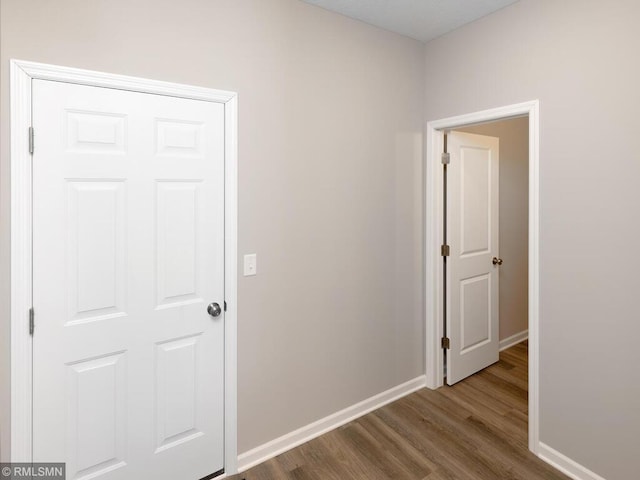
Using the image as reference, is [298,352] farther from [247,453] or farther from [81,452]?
[81,452]

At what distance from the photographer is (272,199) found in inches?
81.0

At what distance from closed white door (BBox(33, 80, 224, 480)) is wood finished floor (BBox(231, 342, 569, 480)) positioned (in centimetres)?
57

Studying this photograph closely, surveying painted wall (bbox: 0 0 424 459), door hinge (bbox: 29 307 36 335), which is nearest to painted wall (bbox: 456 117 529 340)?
painted wall (bbox: 0 0 424 459)

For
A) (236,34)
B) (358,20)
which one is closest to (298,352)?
(236,34)

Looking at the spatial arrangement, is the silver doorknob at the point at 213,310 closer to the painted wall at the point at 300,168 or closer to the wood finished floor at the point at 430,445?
the painted wall at the point at 300,168

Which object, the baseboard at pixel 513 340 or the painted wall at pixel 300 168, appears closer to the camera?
the painted wall at pixel 300 168

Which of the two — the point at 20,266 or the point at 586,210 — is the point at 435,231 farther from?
the point at 20,266

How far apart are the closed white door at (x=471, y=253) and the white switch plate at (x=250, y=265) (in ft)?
5.20

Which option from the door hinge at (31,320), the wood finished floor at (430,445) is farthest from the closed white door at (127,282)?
the wood finished floor at (430,445)

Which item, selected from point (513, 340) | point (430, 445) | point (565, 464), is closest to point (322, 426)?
point (430, 445)

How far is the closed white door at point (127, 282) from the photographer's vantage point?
4.97 feet

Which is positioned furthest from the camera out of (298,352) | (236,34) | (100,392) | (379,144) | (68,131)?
(379,144)

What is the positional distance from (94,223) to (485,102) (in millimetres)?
2348

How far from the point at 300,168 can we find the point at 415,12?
125 centimetres
